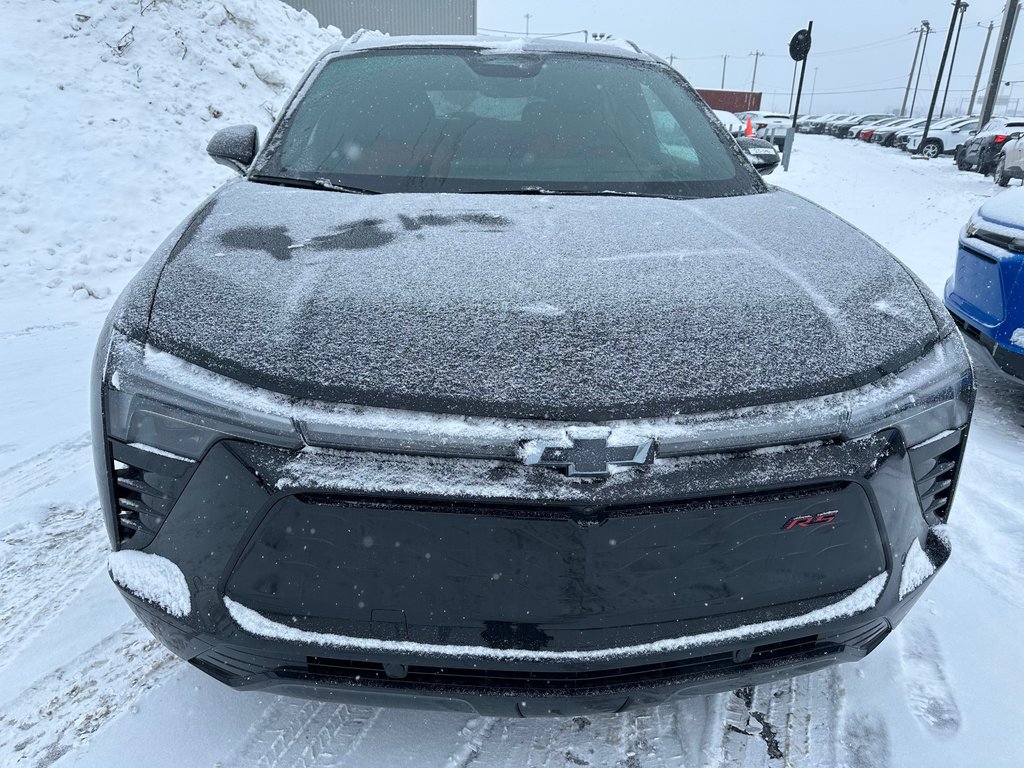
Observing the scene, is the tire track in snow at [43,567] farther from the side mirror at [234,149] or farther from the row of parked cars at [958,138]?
the row of parked cars at [958,138]

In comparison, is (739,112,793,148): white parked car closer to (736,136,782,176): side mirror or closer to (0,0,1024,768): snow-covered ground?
(736,136,782,176): side mirror

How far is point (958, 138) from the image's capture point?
86.8 feet

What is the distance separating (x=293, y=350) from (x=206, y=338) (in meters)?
0.18

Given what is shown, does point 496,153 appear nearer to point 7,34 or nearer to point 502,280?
point 502,280

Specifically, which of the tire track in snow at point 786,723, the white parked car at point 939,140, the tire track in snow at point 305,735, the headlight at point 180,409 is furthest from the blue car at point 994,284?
the white parked car at point 939,140

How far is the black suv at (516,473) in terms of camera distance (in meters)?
1.20

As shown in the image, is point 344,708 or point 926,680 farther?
point 926,680

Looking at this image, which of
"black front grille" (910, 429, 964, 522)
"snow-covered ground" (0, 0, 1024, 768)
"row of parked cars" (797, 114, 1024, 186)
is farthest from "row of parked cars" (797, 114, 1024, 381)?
"row of parked cars" (797, 114, 1024, 186)

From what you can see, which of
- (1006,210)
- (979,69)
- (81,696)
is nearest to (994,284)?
(1006,210)

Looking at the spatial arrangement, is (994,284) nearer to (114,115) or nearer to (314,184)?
(314,184)

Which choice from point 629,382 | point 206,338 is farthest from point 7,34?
point 629,382

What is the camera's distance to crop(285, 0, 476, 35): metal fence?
619 inches

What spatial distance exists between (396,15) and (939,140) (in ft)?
71.2

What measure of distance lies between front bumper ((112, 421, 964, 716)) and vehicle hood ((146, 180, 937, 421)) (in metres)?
0.13
